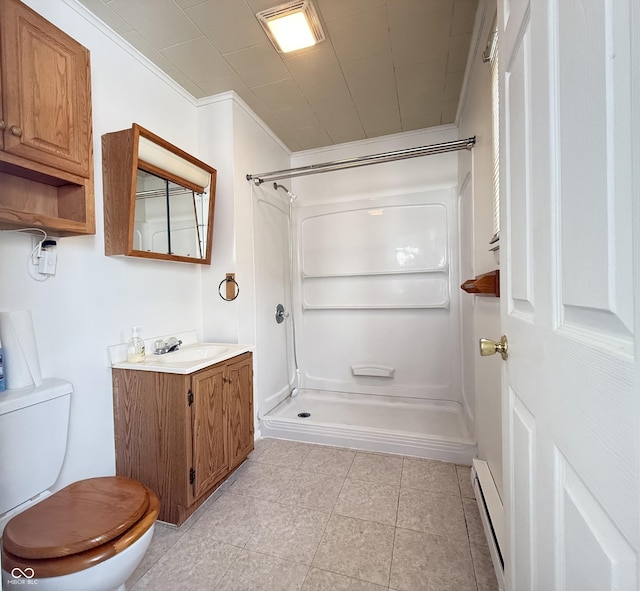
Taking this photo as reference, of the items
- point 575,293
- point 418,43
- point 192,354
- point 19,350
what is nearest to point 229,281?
point 192,354

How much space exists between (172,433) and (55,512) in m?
0.50

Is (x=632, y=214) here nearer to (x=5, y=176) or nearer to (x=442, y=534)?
(x=442, y=534)

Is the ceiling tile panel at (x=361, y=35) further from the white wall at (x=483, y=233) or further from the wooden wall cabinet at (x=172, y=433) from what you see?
the wooden wall cabinet at (x=172, y=433)

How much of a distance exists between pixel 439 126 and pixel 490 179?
1482 millimetres

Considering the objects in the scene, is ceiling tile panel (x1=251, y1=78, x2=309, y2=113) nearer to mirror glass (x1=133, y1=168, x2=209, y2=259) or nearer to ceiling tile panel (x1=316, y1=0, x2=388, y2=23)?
ceiling tile panel (x1=316, y1=0, x2=388, y2=23)

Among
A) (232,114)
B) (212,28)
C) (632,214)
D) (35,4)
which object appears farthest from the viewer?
(232,114)

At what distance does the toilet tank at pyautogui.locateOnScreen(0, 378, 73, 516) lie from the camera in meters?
1.04

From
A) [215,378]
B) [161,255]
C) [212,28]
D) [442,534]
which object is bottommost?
[442,534]

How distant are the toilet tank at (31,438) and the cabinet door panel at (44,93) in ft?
2.91

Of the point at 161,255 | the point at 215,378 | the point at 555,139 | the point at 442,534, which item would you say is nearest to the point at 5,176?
the point at 161,255

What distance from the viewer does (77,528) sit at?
0.93 metres

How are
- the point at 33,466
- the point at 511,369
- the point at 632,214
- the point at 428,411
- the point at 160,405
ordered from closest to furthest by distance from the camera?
the point at 632,214 → the point at 511,369 → the point at 33,466 → the point at 160,405 → the point at 428,411

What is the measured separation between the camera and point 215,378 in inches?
64.4

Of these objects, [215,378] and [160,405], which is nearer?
[160,405]
